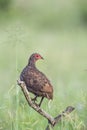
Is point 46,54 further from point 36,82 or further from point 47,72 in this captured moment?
point 36,82

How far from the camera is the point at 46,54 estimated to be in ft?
46.1

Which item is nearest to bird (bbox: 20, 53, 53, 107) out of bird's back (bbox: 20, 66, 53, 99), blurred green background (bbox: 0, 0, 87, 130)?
bird's back (bbox: 20, 66, 53, 99)

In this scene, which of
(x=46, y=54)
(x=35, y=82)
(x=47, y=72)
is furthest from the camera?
(x=46, y=54)

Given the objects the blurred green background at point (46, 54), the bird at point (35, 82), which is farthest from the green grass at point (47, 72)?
the bird at point (35, 82)

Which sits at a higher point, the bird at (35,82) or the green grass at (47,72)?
the bird at (35,82)

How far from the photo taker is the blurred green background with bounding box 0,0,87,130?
6.61 m

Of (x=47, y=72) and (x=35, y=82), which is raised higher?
(x=35, y=82)

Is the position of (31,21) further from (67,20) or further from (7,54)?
(7,54)

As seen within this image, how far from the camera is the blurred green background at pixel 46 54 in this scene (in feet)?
21.7

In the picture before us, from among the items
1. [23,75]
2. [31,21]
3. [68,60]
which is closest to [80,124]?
[23,75]

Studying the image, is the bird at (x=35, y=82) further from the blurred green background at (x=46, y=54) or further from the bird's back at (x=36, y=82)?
the blurred green background at (x=46, y=54)

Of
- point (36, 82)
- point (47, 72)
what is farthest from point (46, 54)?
point (36, 82)

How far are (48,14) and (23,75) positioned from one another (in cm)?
1337

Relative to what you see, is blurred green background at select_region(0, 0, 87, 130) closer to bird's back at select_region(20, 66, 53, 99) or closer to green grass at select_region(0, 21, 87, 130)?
green grass at select_region(0, 21, 87, 130)
